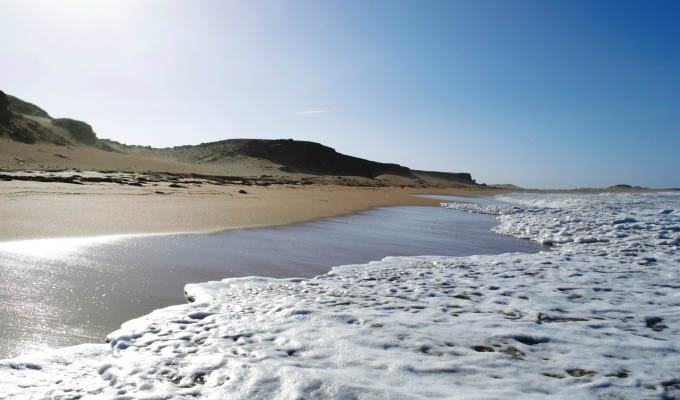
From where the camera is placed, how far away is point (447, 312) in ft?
10.4

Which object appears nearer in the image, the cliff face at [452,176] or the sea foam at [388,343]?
the sea foam at [388,343]

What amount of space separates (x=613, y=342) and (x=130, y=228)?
5361mm

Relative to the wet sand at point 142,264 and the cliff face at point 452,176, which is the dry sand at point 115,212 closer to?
the wet sand at point 142,264

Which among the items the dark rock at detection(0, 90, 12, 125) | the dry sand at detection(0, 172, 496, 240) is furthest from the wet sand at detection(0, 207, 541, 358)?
the dark rock at detection(0, 90, 12, 125)

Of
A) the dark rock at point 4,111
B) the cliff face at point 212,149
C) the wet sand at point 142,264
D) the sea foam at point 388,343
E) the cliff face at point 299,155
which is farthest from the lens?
the cliff face at point 299,155

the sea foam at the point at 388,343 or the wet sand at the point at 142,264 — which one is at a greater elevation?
the wet sand at the point at 142,264

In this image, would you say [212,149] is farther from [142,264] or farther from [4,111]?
[142,264]

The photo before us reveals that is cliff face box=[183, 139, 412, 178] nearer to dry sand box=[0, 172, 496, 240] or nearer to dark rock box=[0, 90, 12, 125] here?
dark rock box=[0, 90, 12, 125]

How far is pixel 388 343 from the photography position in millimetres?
2531

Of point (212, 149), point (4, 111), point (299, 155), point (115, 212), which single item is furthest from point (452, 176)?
point (115, 212)

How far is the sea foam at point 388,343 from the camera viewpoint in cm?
200

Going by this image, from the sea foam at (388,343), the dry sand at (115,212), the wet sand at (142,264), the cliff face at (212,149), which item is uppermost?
the cliff face at (212,149)

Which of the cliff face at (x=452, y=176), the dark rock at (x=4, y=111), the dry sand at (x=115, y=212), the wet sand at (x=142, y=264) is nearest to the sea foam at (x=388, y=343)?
the wet sand at (x=142, y=264)

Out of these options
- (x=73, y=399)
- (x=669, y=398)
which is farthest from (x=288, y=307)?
(x=669, y=398)
